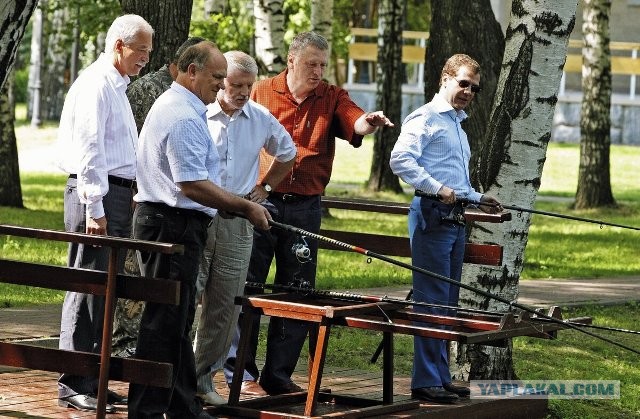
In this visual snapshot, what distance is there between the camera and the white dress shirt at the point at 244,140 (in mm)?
7957

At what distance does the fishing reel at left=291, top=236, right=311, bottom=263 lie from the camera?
28.0 feet

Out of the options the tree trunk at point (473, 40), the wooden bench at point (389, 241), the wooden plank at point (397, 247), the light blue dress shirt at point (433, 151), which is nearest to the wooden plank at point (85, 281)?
the light blue dress shirt at point (433, 151)

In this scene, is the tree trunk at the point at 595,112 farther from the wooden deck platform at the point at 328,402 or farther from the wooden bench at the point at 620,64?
the wooden deck platform at the point at 328,402

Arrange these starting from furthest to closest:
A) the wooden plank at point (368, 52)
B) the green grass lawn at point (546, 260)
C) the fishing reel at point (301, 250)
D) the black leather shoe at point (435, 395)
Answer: the wooden plank at point (368, 52)
the green grass lawn at point (546, 260)
the fishing reel at point (301, 250)
the black leather shoe at point (435, 395)

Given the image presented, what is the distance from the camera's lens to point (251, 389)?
332 inches

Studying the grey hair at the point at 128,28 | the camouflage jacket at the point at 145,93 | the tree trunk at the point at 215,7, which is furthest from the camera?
the tree trunk at the point at 215,7

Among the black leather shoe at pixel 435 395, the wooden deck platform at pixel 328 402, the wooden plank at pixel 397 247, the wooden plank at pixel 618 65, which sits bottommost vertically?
the wooden deck platform at pixel 328 402

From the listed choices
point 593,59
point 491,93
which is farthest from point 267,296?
point 593,59

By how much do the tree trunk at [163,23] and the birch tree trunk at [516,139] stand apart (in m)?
2.57

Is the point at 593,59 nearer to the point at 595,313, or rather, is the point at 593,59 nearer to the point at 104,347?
the point at 595,313

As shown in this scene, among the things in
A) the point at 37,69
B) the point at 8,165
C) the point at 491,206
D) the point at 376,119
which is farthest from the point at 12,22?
the point at 37,69

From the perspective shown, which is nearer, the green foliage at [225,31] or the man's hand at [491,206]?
the man's hand at [491,206]

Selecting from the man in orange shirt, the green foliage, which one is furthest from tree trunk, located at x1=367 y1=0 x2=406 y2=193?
the man in orange shirt

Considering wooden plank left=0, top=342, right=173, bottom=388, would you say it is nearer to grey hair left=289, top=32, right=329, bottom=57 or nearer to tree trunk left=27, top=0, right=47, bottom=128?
grey hair left=289, top=32, right=329, bottom=57
